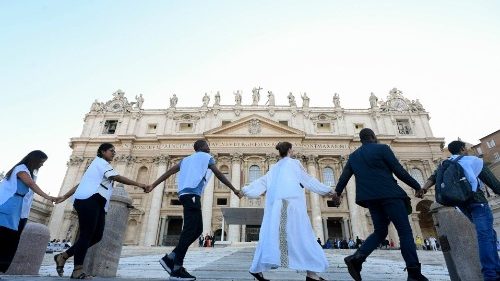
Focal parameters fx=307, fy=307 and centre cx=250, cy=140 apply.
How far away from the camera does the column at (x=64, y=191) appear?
98.5ft

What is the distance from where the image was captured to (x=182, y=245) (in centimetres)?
452

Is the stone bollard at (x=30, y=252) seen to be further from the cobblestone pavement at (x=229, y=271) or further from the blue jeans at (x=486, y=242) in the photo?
the blue jeans at (x=486, y=242)

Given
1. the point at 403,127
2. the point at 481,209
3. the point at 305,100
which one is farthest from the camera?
the point at 305,100

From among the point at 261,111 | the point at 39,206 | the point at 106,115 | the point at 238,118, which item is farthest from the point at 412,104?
the point at 39,206

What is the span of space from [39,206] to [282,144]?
35.9m

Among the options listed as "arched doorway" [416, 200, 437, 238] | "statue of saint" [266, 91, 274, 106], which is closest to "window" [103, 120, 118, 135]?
"statue of saint" [266, 91, 274, 106]

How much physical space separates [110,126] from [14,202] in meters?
36.8

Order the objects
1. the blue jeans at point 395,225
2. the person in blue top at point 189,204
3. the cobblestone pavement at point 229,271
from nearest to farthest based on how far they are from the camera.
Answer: the blue jeans at point 395,225 < the person in blue top at point 189,204 < the cobblestone pavement at point 229,271

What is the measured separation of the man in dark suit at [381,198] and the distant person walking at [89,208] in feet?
11.9

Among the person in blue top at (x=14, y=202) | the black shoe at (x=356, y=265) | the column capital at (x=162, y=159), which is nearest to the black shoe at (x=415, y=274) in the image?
the black shoe at (x=356, y=265)

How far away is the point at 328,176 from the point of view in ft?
111

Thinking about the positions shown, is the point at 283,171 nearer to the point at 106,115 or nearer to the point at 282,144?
the point at 282,144

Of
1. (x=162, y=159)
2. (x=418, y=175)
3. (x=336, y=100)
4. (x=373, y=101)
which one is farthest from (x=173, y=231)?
(x=373, y=101)

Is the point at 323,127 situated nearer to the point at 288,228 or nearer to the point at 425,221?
the point at 425,221
